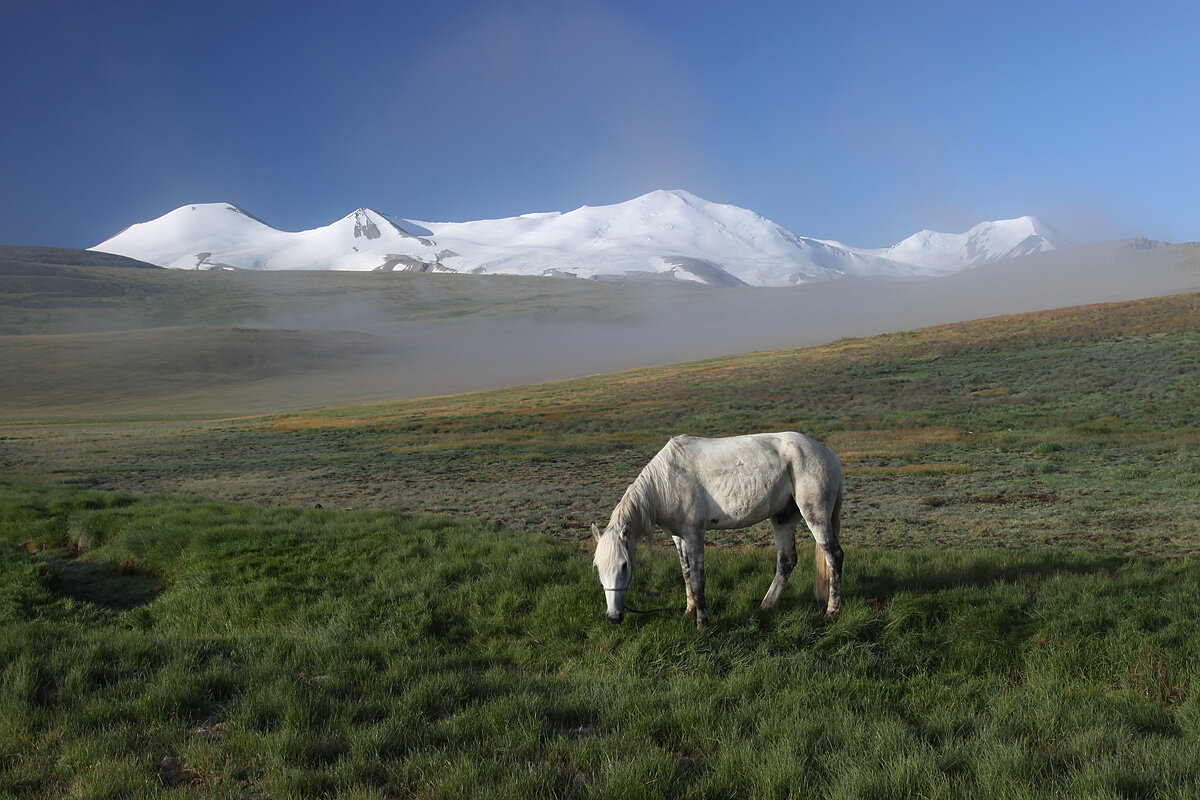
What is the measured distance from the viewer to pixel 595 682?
19.4 ft

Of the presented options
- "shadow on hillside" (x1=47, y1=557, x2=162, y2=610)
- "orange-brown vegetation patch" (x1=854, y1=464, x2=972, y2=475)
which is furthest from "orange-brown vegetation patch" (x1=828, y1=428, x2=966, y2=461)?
"shadow on hillside" (x1=47, y1=557, x2=162, y2=610)

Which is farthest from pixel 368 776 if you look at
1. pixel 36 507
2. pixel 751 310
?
pixel 751 310

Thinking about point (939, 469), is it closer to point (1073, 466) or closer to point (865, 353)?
point (1073, 466)

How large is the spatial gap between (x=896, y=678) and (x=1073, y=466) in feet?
66.2

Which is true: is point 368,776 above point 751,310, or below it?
below

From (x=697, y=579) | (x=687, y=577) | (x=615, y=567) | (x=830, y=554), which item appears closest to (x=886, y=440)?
(x=830, y=554)

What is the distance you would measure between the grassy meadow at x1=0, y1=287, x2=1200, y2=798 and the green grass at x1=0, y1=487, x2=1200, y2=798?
0.03 metres

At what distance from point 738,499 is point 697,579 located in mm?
995

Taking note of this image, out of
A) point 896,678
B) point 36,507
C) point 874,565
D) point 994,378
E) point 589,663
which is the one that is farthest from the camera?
point 994,378

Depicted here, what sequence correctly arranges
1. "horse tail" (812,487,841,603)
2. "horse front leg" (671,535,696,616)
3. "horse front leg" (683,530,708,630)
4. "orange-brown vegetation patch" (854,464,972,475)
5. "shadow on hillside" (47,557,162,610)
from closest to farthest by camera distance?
"horse front leg" (683,530,708,630) < "horse front leg" (671,535,696,616) < "horse tail" (812,487,841,603) < "shadow on hillside" (47,557,162,610) < "orange-brown vegetation patch" (854,464,972,475)

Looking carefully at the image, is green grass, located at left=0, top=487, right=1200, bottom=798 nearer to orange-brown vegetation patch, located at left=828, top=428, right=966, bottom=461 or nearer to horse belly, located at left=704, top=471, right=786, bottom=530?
horse belly, located at left=704, top=471, right=786, bottom=530

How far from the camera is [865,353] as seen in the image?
234 ft

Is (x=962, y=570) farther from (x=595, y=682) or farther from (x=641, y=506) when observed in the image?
(x=595, y=682)

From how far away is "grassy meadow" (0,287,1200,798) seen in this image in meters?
4.34
